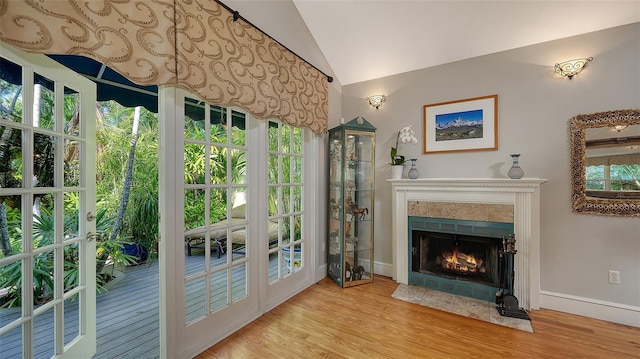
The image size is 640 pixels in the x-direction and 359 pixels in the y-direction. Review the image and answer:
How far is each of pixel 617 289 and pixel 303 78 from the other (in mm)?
3590

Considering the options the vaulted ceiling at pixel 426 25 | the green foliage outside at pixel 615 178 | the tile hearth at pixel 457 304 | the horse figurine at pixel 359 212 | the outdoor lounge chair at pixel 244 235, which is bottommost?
the tile hearth at pixel 457 304

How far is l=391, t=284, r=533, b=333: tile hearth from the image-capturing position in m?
2.19

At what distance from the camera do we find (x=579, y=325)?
2.13 meters

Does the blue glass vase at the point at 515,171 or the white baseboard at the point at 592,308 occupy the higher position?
the blue glass vase at the point at 515,171

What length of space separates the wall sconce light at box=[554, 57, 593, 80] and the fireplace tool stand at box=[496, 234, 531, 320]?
1.63 meters

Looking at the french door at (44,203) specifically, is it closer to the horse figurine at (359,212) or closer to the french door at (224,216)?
Answer: the french door at (224,216)

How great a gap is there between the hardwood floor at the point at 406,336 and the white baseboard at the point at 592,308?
0.06 m

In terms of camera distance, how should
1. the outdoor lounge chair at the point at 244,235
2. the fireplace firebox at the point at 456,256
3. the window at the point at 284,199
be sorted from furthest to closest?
the fireplace firebox at the point at 456,256
the window at the point at 284,199
the outdoor lounge chair at the point at 244,235

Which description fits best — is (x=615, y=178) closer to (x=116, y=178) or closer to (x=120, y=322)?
(x=120, y=322)

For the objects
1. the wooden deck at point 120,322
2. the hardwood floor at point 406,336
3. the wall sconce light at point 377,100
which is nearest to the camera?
the wooden deck at point 120,322

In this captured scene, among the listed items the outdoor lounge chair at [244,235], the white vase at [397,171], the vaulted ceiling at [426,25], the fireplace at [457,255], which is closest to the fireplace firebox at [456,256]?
the fireplace at [457,255]

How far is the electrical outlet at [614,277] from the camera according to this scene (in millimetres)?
2182

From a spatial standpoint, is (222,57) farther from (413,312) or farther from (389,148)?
(413,312)

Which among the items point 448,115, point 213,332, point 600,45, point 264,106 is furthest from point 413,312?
point 600,45
